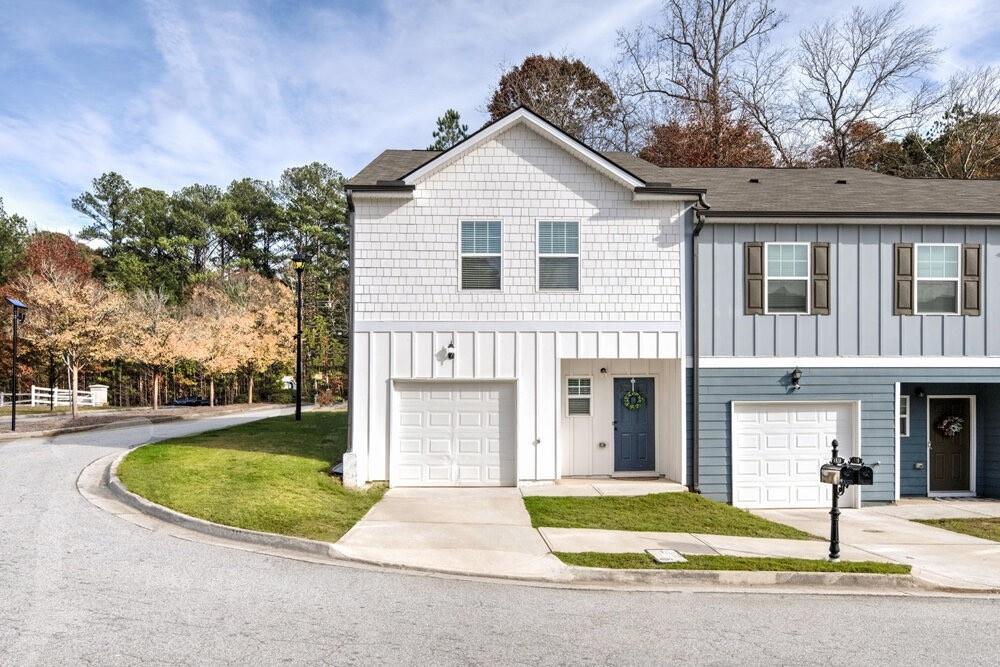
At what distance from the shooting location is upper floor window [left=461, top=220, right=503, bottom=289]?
11.8m

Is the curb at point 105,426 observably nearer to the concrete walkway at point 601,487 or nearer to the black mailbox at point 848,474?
the concrete walkway at point 601,487

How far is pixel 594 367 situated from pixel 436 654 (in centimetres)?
852

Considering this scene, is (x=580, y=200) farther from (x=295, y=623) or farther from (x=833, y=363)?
(x=295, y=623)

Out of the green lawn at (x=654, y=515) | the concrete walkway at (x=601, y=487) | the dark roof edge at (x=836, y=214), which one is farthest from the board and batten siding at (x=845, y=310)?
the green lawn at (x=654, y=515)

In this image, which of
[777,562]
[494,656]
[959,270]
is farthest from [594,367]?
[494,656]

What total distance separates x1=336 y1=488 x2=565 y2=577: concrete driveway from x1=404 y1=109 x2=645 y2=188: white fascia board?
611 cm

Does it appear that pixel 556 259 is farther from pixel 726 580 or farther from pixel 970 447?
pixel 970 447

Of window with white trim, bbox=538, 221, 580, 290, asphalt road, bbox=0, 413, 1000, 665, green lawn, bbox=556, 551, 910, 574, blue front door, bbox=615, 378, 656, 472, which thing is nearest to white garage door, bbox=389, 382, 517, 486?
window with white trim, bbox=538, 221, 580, 290

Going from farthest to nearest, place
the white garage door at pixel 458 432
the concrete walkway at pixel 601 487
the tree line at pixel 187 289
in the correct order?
1. the tree line at pixel 187 289
2. the white garage door at pixel 458 432
3. the concrete walkway at pixel 601 487

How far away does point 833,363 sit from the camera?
39.2 feet

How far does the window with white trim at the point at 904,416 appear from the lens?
514 inches

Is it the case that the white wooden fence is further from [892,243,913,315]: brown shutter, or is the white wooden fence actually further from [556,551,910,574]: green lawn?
[892,243,913,315]: brown shutter

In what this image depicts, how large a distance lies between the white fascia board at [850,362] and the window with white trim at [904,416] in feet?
4.35

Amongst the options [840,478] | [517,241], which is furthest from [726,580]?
[517,241]
